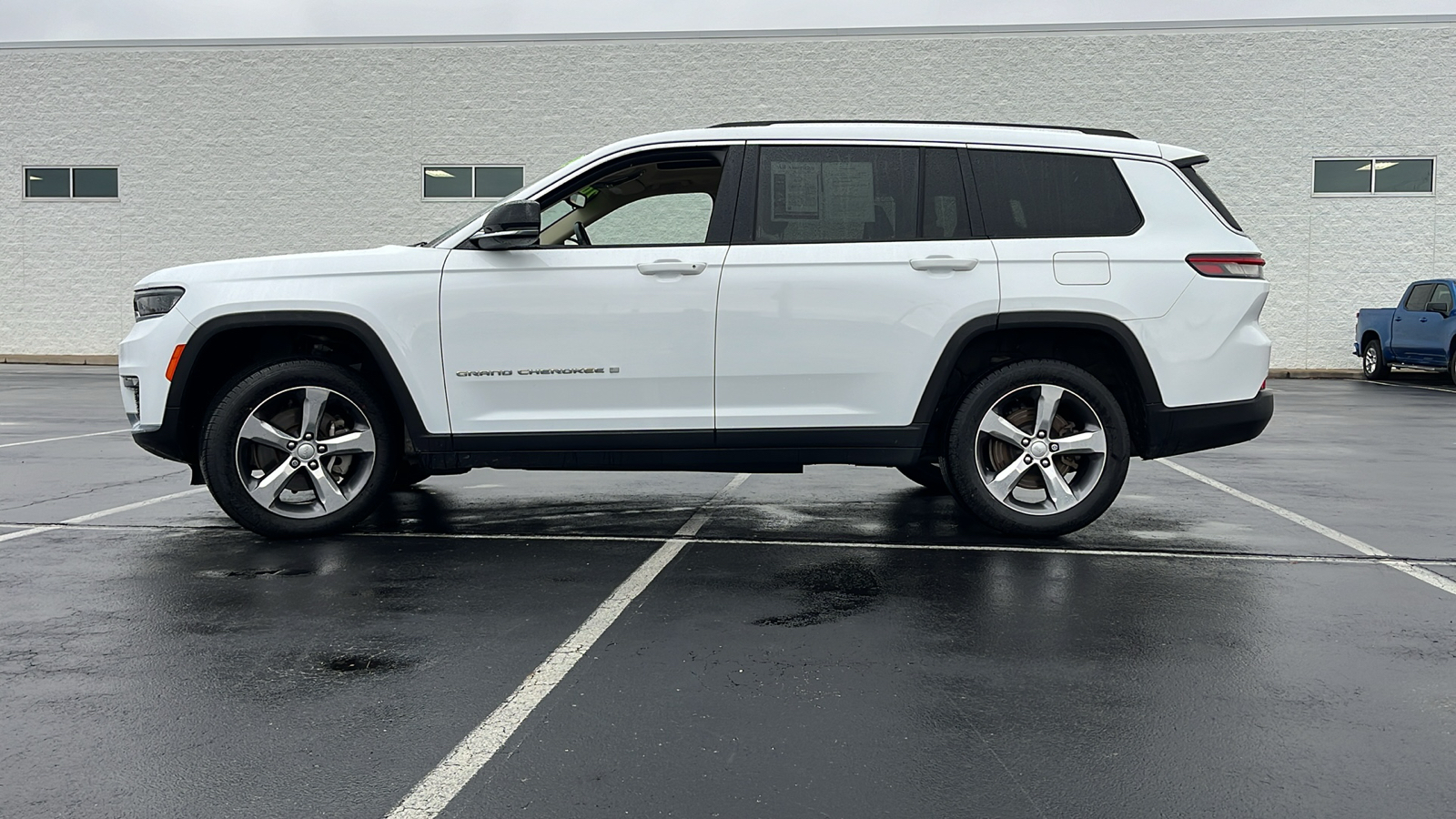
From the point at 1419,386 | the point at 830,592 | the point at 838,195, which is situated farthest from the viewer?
the point at 1419,386

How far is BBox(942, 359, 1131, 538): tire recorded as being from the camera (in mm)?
6016

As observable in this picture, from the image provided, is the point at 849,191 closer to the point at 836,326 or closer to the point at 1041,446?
the point at 836,326

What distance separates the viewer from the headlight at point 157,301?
603 centimetres

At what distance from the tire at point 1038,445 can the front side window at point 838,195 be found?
0.88 meters

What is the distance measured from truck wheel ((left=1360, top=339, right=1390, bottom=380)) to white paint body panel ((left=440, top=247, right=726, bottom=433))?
1990 centimetres

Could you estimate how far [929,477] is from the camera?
7.96m

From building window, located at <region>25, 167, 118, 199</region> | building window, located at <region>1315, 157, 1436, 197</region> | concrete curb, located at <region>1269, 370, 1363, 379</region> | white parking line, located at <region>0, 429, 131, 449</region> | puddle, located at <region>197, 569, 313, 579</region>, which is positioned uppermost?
building window, located at <region>25, 167, 118, 199</region>

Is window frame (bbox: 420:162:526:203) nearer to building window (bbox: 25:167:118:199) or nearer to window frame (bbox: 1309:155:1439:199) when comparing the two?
building window (bbox: 25:167:118:199)

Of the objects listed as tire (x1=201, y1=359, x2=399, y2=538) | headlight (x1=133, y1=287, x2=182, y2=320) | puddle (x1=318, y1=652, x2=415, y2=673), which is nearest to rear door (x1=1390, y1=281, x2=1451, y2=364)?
tire (x1=201, y1=359, x2=399, y2=538)

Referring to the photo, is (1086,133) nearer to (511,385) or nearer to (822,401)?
(822,401)

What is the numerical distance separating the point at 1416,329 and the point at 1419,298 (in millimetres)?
795

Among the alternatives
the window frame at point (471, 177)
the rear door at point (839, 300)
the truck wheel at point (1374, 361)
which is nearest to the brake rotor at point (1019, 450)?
the rear door at point (839, 300)

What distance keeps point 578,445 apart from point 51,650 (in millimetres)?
2461

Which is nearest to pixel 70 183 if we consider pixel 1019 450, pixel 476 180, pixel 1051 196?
pixel 476 180
